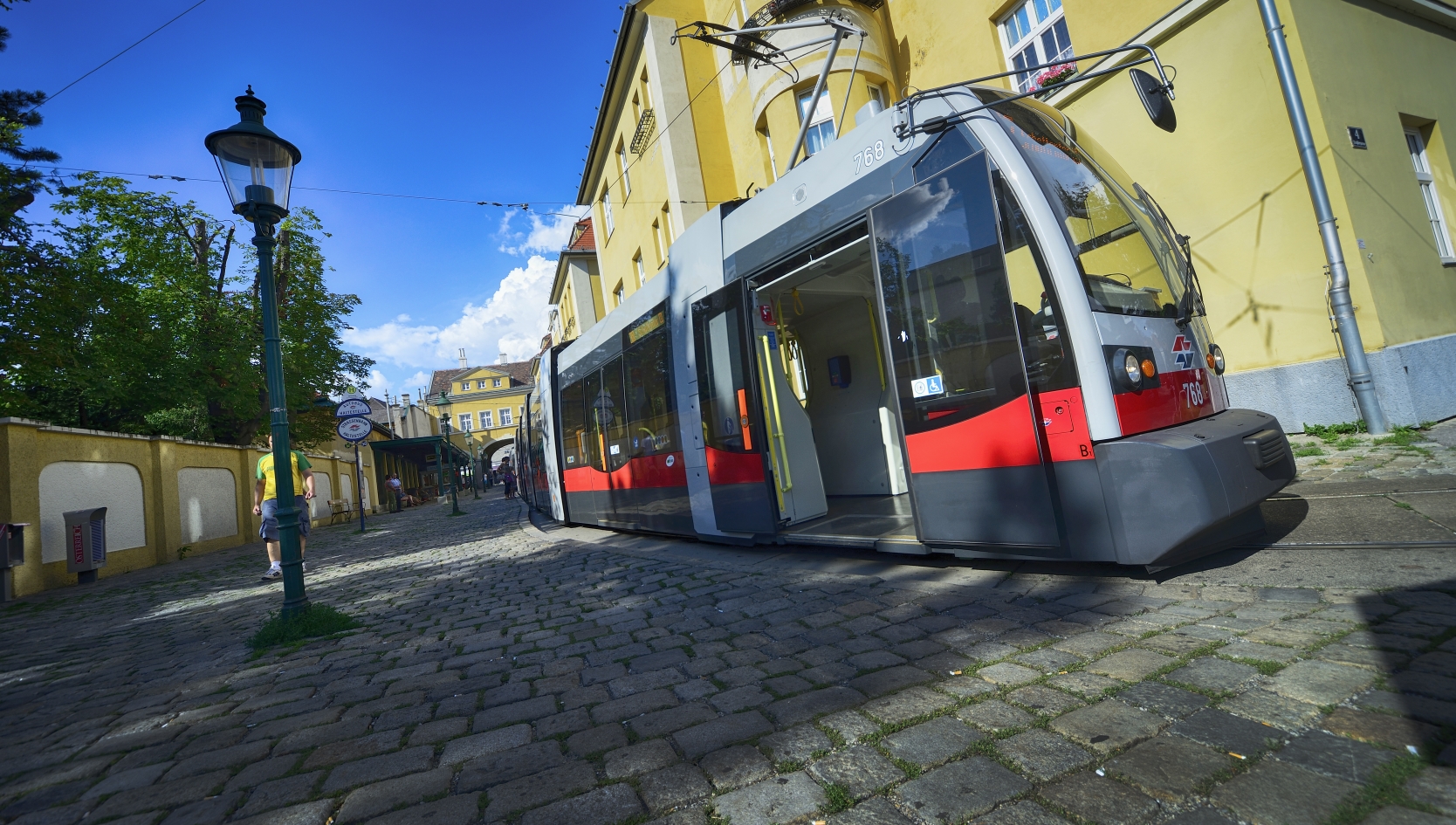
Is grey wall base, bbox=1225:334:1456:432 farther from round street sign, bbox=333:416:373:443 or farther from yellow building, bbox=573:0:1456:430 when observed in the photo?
round street sign, bbox=333:416:373:443

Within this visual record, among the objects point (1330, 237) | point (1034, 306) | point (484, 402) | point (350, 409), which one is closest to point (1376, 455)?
point (1330, 237)

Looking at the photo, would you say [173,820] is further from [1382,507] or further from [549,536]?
[549,536]

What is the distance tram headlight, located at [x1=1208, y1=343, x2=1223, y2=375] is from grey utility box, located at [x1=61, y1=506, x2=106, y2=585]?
1466 centimetres

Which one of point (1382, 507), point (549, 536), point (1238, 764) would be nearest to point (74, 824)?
point (1238, 764)

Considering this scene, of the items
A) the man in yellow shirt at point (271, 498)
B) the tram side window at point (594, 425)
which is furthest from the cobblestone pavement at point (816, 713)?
the tram side window at point (594, 425)

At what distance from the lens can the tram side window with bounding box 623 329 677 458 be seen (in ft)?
25.4

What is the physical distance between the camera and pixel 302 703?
3.39 m

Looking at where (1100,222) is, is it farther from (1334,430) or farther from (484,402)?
(484,402)

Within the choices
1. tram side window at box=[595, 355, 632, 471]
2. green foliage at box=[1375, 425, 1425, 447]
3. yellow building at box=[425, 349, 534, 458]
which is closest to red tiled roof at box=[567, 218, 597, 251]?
tram side window at box=[595, 355, 632, 471]

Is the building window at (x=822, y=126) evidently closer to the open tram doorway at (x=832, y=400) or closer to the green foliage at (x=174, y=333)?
the open tram doorway at (x=832, y=400)

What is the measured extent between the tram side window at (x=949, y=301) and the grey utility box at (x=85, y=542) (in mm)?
12854

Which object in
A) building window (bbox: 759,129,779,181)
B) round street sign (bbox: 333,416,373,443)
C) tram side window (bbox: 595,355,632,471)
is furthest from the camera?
round street sign (bbox: 333,416,373,443)

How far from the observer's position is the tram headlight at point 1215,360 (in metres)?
4.38

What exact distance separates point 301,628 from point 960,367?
502 centimetres
